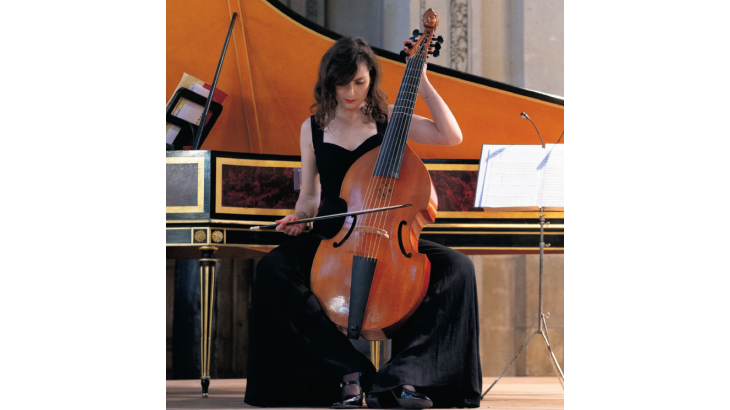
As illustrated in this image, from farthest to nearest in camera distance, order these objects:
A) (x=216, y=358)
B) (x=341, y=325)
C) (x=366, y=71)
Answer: (x=216, y=358) < (x=366, y=71) < (x=341, y=325)

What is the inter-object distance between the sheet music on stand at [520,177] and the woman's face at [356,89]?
429mm

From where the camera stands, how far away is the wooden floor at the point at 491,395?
1830 mm

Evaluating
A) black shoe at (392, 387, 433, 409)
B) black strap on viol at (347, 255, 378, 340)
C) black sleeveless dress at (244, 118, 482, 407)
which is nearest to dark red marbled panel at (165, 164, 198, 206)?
black sleeveless dress at (244, 118, 482, 407)

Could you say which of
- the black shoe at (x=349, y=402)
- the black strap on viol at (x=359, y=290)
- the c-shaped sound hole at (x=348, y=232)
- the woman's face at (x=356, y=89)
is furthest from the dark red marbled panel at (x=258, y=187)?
the black shoe at (x=349, y=402)

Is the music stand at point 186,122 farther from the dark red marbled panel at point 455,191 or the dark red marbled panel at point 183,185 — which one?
the dark red marbled panel at point 455,191

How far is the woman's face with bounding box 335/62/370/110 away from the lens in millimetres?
1930

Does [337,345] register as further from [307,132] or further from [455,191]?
[455,191]

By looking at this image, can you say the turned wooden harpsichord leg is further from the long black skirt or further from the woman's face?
the woman's face

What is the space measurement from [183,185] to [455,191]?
2.69 feet
